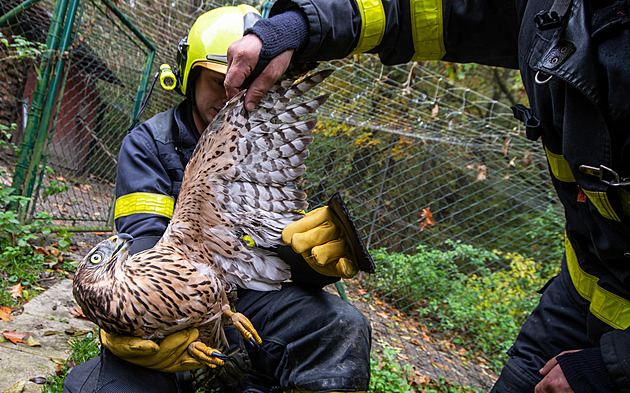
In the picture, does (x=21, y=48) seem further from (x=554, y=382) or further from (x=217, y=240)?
(x=554, y=382)

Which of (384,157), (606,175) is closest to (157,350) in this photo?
(606,175)

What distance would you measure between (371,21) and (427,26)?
261mm

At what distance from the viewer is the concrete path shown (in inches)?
80.4

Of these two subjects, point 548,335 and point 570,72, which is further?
point 548,335

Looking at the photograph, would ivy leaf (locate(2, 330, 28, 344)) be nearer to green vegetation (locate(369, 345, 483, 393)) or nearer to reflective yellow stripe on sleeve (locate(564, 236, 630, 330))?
green vegetation (locate(369, 345, 483, 393))

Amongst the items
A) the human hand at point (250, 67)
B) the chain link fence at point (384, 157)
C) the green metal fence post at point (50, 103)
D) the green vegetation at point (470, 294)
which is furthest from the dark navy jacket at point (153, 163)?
the green vegetation at point (470, 294)

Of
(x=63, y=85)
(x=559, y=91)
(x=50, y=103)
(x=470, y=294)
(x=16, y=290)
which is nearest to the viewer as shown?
(x=559, y=91)

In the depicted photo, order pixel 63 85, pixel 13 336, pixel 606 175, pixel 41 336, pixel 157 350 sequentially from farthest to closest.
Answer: pixel 63 85 → pixel 41 336 → pixel 13 336 → pixel 157 350 → pixel 606 175

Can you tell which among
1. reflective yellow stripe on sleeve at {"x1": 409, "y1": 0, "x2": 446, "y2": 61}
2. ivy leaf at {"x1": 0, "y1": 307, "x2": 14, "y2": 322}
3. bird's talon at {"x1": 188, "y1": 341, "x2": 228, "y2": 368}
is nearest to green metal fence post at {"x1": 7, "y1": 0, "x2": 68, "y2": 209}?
ivy leaf at {"x1": 0, "y1": 307, "x2": 14, "y2": 322}

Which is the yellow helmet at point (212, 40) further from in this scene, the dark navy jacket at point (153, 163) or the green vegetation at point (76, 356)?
the green vegetation at point (76, 356)

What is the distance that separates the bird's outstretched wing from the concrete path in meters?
1.21

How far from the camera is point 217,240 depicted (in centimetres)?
176

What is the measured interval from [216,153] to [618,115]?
141 cm

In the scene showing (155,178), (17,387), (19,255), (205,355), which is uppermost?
(155,178)
